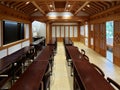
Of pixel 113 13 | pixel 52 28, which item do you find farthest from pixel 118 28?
pixel 52 28

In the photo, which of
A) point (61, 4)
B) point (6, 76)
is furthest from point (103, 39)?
point (6, 76)

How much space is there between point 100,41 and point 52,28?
11.5m

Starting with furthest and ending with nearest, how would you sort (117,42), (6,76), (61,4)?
(61,4) < (117,42) < (6,76)

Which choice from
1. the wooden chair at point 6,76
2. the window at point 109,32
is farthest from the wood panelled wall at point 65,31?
the wooden chair at point 6,76

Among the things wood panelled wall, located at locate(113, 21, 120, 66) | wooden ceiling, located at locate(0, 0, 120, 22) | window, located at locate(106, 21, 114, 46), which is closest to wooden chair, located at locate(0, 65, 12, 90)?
wooden ceiling, located at locate(0, 0, 120, 22)

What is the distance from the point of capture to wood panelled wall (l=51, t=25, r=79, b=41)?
22.2 meters

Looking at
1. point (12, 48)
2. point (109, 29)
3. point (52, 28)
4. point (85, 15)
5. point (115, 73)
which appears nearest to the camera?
point (115, 73)

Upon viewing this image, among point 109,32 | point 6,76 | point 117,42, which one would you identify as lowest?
point 6,76

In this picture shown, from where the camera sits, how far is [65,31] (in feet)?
73.0

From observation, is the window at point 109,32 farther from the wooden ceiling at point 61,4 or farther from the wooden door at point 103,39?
the wooden ceiling at point 61,4

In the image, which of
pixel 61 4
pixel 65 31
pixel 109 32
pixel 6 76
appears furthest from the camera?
pixel 65 31

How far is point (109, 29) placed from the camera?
11445mm

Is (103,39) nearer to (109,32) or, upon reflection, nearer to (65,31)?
(109,32)

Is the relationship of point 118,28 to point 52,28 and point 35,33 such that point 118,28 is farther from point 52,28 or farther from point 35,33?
point 52,28
